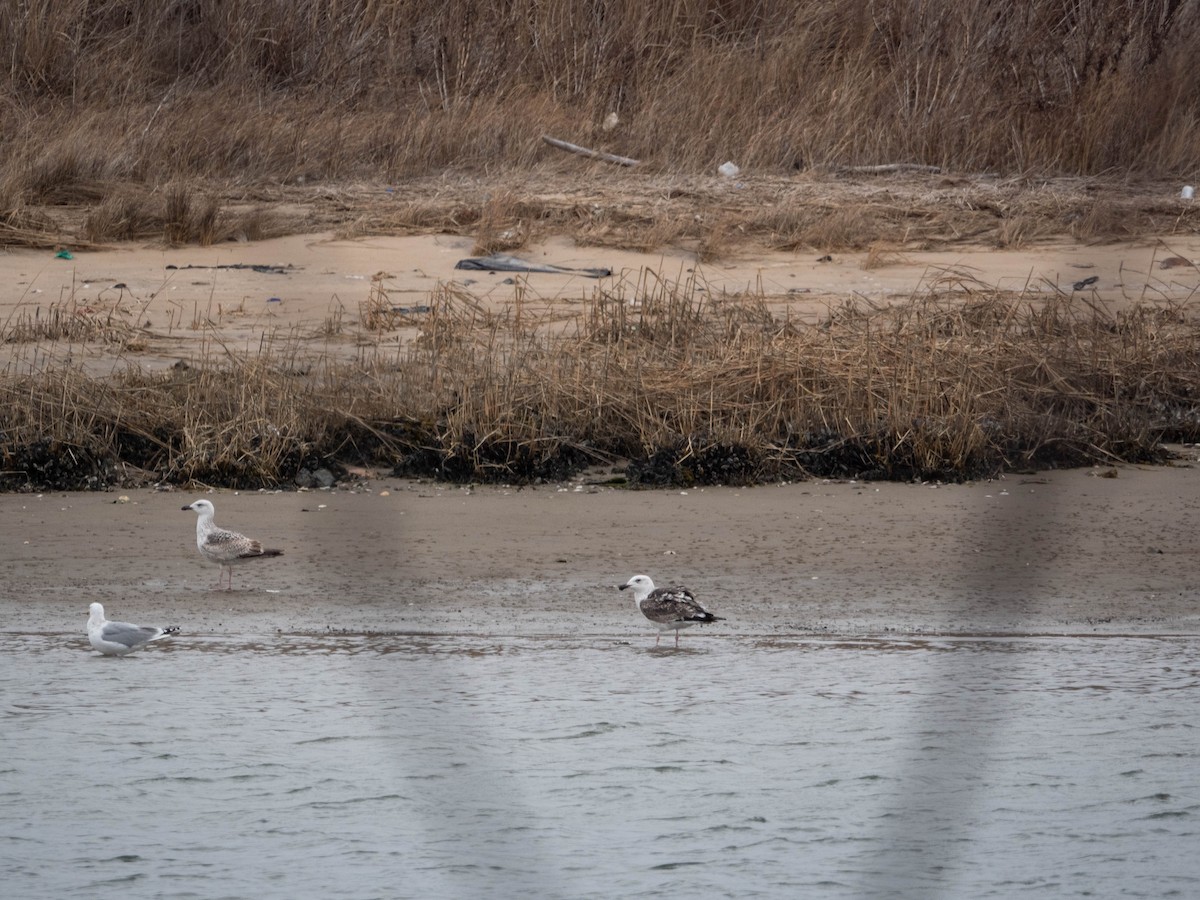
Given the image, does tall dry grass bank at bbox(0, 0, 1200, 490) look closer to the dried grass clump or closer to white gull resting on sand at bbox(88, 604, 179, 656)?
the dried grass clump

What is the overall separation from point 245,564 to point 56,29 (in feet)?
32.3

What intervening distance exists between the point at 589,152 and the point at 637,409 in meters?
6.37

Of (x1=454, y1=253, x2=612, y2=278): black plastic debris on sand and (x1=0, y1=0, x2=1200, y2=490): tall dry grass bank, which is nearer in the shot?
(x1=0, y1=0, x2=1200, y2=490): tall dry grass bank

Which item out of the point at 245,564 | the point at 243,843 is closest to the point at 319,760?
the point at 243,843

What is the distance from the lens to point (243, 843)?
5434 millimetres

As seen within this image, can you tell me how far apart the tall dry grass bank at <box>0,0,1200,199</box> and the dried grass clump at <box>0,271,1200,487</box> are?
5.05m

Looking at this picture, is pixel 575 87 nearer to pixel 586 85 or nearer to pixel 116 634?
pixel 586 85

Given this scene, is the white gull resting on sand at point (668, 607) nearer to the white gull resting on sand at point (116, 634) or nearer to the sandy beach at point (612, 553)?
the sandy beach at point (612, 553)

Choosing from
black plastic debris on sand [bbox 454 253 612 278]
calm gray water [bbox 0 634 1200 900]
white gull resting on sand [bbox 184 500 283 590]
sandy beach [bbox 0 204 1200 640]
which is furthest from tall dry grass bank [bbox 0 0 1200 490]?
calm gray water [bbox 0 634 1200 900]

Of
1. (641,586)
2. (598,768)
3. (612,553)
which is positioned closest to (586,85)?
(612,553)

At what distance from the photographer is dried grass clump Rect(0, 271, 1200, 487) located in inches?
343

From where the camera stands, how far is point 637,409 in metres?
8.97

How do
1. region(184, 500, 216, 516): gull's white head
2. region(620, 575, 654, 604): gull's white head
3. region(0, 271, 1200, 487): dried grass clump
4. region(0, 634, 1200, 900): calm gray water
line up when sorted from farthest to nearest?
1. region(0, 271, 1200, 487): dried grass clump
2. region(184, 500, 216, 516): gull's white head
3. region(620, 575, 654, 604): gull's white head
4. region(0, 634, 1200, 900): calm gray water

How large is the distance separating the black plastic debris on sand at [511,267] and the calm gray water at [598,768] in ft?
17.7
